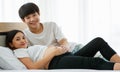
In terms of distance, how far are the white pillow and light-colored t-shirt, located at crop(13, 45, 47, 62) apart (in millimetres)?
60

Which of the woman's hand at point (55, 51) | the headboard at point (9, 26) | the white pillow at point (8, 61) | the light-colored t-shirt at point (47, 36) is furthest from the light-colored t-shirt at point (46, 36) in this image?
the white pillow at point (8, 61)

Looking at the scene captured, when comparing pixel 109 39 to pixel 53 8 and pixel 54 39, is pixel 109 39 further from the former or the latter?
pixel 54 39

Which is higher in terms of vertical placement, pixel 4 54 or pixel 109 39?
pixel 4 54

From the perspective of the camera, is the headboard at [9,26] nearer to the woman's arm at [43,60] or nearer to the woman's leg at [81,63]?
the woman's arm at [43,60]

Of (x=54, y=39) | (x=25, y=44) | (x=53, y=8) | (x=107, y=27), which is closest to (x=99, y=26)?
(x=107, y=27)

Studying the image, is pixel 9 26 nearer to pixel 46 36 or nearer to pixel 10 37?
pixel 46 36

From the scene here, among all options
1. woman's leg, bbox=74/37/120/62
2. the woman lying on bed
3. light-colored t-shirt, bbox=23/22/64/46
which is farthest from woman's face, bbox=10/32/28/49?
woman's leg, bbox=74/37/120/62

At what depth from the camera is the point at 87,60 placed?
187cm

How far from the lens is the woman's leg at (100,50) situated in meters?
1.94

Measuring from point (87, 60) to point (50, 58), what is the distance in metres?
0.28

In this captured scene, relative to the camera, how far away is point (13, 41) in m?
2.12

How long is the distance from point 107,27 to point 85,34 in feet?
0.97

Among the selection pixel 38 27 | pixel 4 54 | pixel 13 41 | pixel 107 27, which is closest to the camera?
pixel 4 54

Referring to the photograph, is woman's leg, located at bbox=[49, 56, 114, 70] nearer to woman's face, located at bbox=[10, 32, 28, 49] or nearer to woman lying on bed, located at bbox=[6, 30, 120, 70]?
woman lying on bed, located at bbox=[6, 30, 120, 70]
